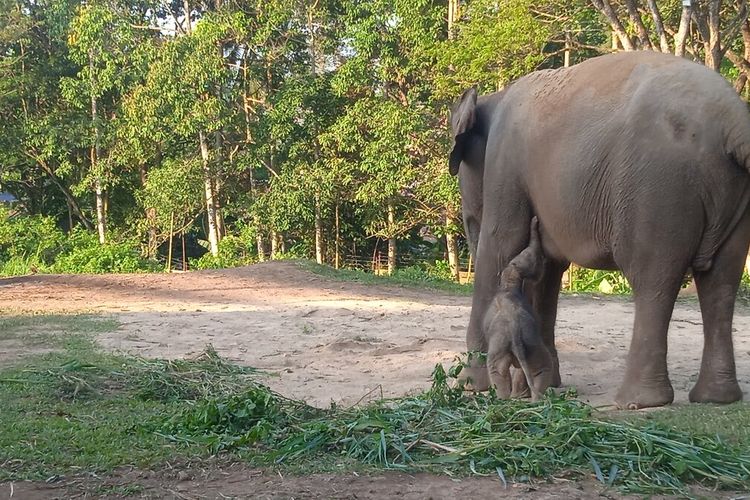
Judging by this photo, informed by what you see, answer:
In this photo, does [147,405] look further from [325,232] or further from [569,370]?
[325,232]

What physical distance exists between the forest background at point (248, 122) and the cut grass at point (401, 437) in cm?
1377

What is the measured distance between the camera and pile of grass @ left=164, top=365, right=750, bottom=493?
3621 millimetres

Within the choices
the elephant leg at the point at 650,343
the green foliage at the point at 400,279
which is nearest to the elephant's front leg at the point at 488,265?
the elephant leg at the point at 650,343

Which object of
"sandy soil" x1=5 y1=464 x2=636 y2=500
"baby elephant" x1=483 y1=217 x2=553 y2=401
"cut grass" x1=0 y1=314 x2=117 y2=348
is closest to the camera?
"sandy soil" x1=5 y1=464 x2=636 y2=500

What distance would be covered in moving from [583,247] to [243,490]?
9.99ft

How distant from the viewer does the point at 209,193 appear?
83.3ft

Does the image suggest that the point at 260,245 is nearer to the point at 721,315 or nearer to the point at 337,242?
the point at 337,242

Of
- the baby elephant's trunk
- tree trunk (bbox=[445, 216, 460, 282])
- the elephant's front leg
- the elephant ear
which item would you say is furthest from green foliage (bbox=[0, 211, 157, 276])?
the baby elephant's trunk

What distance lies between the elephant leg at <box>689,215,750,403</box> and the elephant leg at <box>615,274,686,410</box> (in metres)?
0.24

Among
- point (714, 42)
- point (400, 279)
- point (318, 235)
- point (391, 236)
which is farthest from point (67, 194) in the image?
point (714, 42)

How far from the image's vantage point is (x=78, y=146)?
26266 mm

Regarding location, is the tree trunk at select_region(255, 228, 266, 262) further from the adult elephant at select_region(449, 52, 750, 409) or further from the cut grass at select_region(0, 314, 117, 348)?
the adult elephant at select_region(449, 52, 750, 409)

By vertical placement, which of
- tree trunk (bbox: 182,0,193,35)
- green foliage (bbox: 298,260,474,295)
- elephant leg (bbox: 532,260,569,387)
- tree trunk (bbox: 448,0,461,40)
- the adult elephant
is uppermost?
tree trunk (bbox: 182,0,193,35)

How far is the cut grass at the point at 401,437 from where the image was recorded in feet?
12.0
